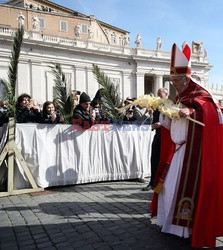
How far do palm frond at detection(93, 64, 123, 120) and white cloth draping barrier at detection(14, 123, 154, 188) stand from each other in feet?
1.32

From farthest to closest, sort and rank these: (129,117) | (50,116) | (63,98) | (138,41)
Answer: (138,41) → (129,117) → (63,98) → (50,116)

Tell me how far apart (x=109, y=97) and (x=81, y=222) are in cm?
376

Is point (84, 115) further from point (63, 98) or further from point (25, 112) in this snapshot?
point (25, 112)

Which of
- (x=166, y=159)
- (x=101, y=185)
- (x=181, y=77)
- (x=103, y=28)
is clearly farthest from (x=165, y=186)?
(x=103, y=28)

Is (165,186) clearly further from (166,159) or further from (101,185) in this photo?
(101,185)

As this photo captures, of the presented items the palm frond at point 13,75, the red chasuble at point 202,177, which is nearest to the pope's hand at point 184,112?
the red chasuble at point 202,177

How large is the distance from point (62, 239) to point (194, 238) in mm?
1619

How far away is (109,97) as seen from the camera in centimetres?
728

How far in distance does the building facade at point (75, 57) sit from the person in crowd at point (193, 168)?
25149 millimetres

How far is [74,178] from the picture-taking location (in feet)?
21.1

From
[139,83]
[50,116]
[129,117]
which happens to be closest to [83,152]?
[50,116]

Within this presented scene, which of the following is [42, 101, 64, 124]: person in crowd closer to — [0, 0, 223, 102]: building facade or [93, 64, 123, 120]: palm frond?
[93, 64, 123, 120]: palm frond

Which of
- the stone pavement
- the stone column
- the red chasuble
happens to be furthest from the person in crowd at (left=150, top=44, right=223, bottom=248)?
the stone column

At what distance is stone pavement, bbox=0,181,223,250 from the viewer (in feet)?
11.5
